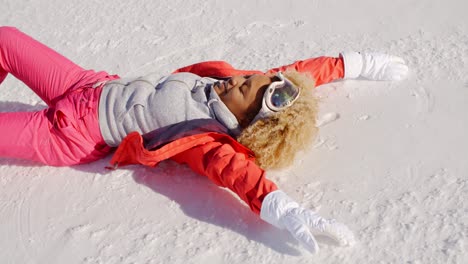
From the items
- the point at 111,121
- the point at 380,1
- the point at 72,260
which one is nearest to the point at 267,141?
the point at 111,121

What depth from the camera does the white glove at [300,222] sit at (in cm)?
173

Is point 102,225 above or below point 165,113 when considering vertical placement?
below

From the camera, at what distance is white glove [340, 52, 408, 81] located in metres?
2.45

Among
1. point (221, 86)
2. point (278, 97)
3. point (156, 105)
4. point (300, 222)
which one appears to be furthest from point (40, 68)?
point (300, 222)

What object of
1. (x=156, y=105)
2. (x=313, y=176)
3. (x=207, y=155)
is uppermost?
(x=156, y=105)

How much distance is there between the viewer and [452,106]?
2314 mm

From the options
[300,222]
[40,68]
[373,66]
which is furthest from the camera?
[373,66]

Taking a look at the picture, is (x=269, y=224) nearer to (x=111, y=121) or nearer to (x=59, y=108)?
(x=111, y=121)

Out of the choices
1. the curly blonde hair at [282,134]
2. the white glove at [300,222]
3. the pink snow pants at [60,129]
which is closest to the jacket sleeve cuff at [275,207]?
the white glove at [300,222]

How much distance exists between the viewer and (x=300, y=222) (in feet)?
5.72

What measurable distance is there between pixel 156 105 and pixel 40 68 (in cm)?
56

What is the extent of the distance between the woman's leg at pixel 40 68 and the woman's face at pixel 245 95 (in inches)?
22.4

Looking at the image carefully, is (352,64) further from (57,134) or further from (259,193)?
(57,134)

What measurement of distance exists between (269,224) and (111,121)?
719 mm
